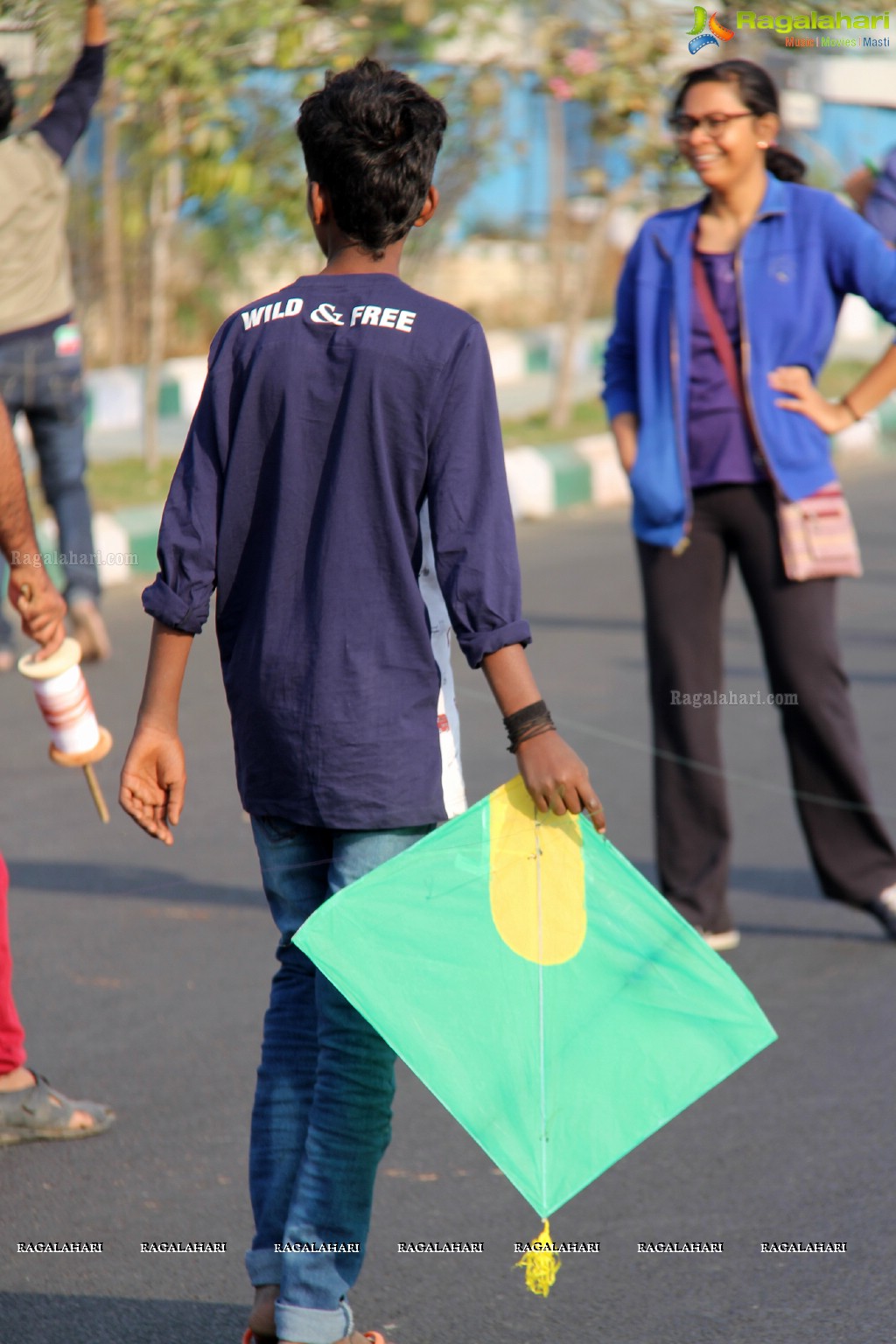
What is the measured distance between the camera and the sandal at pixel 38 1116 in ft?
9.68

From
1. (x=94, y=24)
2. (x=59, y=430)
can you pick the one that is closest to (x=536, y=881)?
(x=94, y=24)

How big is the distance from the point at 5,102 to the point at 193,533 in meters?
2.54

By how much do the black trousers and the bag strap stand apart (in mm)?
212

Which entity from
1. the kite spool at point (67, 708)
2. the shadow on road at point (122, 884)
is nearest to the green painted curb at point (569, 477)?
the shadow on road at point (122, 884)

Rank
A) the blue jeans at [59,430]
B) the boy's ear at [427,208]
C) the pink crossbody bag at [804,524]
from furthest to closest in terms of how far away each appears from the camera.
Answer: the blue jeans at [59,430] < the pink crossbody bag at [804,524] < the boy's ear at [427,208]

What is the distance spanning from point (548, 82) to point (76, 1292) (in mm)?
8768

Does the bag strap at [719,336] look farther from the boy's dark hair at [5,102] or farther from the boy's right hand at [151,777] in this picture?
the boy's right hand at [151,777]

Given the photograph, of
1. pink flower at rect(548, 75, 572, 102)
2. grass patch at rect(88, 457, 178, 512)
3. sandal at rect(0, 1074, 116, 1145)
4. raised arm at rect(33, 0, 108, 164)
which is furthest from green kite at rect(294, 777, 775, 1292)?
pink flower at rect(548, 75, 572, 102)

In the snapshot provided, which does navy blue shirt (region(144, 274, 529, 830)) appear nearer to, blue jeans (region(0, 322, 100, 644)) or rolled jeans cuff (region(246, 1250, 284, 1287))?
rolled jeans cuff (region(246, 1250, 284, 1287))

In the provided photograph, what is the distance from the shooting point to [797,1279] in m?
2.54

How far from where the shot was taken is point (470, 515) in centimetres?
206

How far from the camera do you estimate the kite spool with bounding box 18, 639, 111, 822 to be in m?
2.85

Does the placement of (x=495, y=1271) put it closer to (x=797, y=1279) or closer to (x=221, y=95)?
(x=797, y=1279)

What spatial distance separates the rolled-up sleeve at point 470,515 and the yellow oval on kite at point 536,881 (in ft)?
0.63
